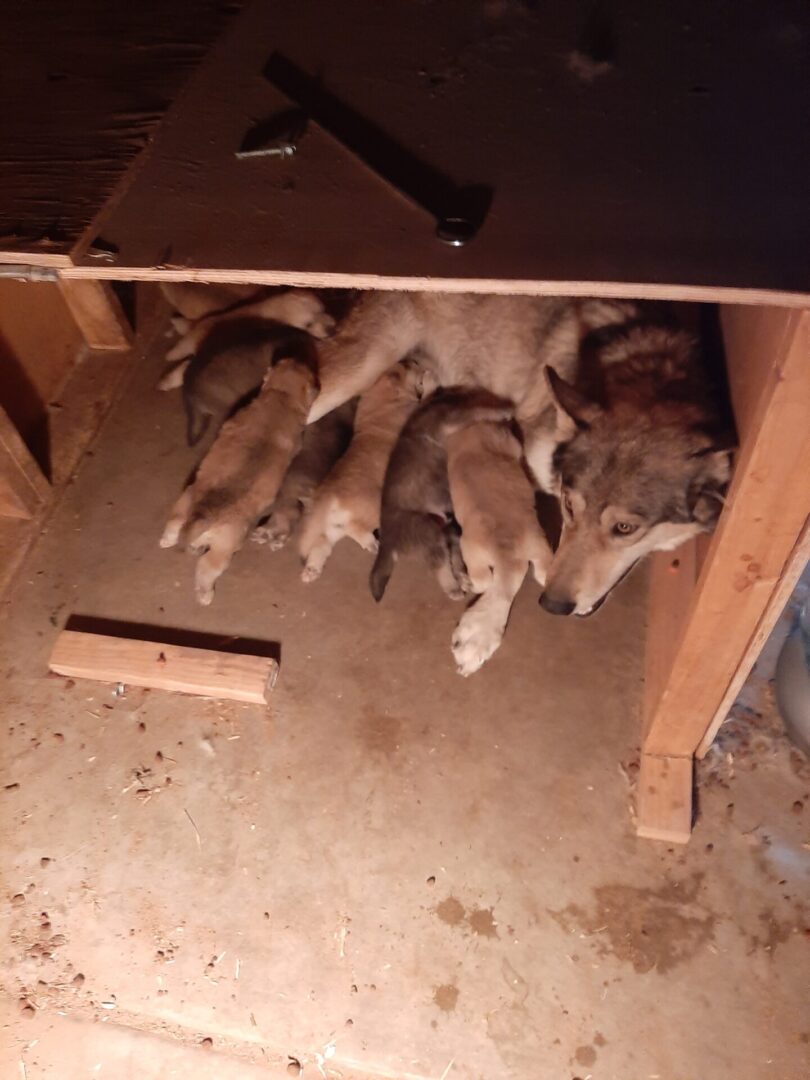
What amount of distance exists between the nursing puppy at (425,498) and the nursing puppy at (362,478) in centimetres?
8

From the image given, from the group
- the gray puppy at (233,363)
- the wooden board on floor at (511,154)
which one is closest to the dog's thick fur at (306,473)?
the gray puppy at (233,363)

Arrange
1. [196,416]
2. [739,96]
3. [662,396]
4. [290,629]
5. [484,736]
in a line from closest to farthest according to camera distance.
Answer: [739,96] → [662,396] → [484,736] → [290,629] → [196,416]

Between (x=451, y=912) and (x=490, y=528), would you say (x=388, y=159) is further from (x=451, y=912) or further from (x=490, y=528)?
(x=451, y=912)

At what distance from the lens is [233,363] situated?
3.26 m

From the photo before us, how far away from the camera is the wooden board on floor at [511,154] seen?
171 cm

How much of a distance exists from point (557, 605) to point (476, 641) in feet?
1.30

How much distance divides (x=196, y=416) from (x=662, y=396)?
1.88 meters

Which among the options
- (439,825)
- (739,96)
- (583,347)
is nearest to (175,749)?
(439,825)

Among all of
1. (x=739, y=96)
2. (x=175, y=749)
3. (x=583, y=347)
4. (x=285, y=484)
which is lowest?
(x=175, y=749)

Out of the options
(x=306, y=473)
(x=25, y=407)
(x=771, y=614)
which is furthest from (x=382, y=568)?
(x=25, y=407)

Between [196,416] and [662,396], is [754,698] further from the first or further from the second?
[196,416]

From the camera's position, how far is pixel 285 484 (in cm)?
322

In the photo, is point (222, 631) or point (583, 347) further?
point (222, 631)

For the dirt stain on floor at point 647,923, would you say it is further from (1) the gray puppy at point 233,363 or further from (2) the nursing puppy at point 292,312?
(2) the nursing puppy at point 292,312
